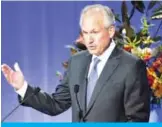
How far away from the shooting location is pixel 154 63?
5.28 ft

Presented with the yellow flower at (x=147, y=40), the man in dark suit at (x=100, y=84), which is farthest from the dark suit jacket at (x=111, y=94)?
the yellow flower at (x=147, y=40)

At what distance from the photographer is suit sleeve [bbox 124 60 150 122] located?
1467 mm

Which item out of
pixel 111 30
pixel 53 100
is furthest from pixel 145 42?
pixel 53 100

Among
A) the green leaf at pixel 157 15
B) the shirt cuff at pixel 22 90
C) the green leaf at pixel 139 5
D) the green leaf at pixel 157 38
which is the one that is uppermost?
the green leaf at pixel 139 5

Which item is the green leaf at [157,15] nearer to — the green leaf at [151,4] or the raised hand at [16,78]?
the green leaf at [151,4]

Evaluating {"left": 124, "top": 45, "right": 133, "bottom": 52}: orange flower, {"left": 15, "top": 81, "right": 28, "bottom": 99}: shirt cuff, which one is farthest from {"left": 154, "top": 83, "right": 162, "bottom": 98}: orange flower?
{"left": 15, "top": 81, "right": 28, "bottom": 99}: shirt cuff

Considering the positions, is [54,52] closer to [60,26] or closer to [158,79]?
[60,26]

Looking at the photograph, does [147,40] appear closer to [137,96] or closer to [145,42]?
[145,42]

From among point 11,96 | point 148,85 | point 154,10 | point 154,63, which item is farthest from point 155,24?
point 11,96

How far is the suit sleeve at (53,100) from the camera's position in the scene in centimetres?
158

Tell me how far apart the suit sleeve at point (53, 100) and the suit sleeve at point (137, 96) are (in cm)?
26

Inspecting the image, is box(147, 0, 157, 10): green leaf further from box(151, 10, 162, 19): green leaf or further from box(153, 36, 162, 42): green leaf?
box(153, 36, 162, 42): green leaf

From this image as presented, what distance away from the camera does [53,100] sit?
5.24 feet

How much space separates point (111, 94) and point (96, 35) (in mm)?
254
